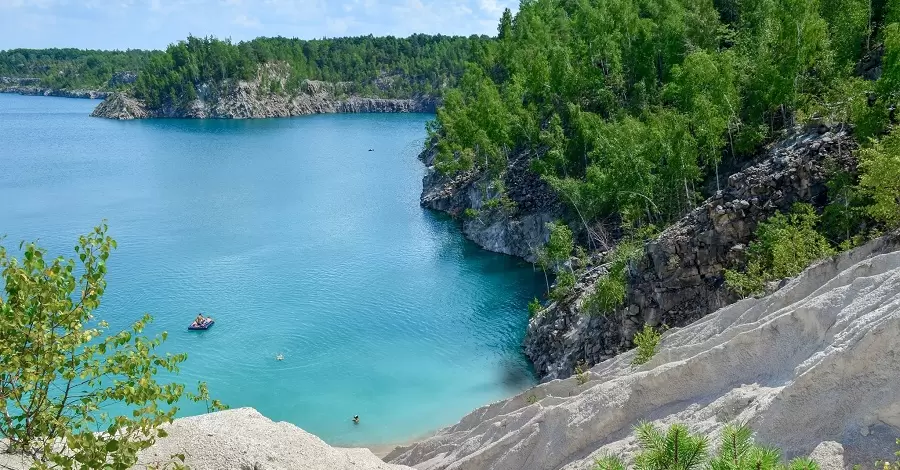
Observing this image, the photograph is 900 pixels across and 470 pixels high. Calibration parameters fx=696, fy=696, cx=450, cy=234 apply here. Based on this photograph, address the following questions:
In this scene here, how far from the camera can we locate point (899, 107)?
31016mm

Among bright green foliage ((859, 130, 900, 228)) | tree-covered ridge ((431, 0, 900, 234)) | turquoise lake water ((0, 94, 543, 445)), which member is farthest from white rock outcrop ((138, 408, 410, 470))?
tree-covered ridge ((431, 0, 900, 234))

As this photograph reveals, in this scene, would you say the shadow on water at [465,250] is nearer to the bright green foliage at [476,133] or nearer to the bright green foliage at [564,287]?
the bright green foliage at [476,133]

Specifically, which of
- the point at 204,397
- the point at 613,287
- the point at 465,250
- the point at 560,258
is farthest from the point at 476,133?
the point at 204,397

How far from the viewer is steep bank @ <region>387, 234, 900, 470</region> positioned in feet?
50.9

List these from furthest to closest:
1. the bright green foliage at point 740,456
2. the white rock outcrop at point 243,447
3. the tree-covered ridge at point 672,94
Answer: the tree-covered ridge at point 672,94
the white rock outcrop at point 243,447
the bright green foliage at point 740,456

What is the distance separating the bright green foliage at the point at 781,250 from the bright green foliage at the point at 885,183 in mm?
2338

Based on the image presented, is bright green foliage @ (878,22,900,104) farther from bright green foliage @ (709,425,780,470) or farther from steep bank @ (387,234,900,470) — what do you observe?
bright green foliage @ (709,425,780,470)

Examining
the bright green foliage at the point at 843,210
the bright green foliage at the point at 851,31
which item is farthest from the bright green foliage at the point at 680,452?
the bright green foliage at the point at 851,31

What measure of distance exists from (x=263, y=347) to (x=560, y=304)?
19312mm

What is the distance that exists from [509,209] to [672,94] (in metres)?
19.4

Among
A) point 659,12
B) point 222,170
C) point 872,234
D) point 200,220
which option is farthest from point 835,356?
point 222,170

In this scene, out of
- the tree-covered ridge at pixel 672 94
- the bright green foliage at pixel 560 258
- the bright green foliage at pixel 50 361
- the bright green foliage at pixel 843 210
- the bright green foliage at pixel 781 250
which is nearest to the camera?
the bright green foliage at pixel 50 361

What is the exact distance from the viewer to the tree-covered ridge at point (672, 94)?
132ft

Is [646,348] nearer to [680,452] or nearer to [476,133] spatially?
[680,452]
